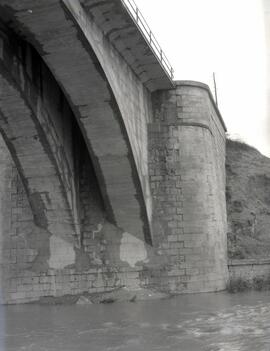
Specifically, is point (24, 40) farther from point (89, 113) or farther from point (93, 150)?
point (93, 150)

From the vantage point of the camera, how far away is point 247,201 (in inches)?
851

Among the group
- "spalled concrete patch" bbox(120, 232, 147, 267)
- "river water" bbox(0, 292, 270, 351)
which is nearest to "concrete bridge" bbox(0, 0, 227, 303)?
"spalled concrete patch" bbox(120, 232, 147, 267)

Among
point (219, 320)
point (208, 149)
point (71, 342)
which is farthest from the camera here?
point (208, 149)

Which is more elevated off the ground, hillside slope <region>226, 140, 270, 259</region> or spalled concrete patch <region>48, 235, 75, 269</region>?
hillside slope <region>226, 140, 270, 259</region>

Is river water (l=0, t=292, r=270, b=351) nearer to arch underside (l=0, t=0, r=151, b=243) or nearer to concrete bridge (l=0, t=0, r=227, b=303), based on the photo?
concrete bridge (l=0, t=0, r=227, b=303)

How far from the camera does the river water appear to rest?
8.73 metres

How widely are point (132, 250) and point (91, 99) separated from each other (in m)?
5.23

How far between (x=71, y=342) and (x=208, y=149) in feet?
32.6

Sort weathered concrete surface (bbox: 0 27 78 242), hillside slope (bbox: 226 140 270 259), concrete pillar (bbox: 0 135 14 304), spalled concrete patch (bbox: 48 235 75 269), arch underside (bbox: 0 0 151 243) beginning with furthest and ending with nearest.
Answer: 1. hillside slope (bbox: 226 140 270 259)
2. concrete pillar (bbox: 0 135 14 304)
3. spalled concrete patch (bbox: 48 235 75 269)
4. weathered concrete surface (bbox: 0 27 78 242)
5. arch underside (bbox: 0 0 151 243)

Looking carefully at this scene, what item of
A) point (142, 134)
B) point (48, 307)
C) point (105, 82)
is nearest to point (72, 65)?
point (105, 82)

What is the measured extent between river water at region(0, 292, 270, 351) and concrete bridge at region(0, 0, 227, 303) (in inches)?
44.5

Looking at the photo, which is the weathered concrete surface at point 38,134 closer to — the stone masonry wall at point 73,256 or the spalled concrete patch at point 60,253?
the spalled concrete patch at point 60,253

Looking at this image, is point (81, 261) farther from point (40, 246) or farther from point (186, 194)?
point (186, 194)

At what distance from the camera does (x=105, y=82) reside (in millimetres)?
12914
